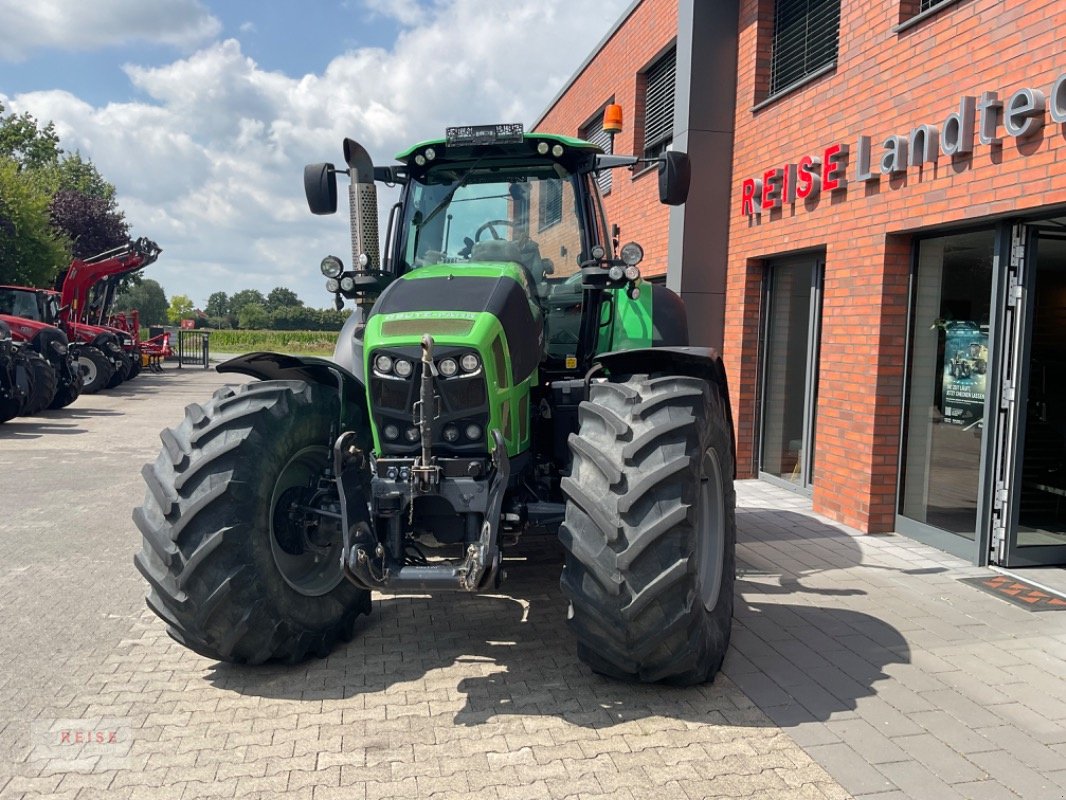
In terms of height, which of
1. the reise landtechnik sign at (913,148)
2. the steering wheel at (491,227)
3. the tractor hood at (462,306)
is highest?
the reise landtechnik sign at (913,148)

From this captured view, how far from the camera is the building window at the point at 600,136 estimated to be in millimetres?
14531

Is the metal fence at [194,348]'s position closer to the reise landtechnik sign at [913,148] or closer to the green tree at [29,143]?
the green tree at [29,143]

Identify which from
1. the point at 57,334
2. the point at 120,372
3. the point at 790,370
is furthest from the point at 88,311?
the point at 790,370

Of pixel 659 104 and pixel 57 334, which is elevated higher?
pixel 659 104

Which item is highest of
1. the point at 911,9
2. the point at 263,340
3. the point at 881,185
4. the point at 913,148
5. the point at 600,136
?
the point at 600,136

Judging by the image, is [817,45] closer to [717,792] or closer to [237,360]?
[237,360]

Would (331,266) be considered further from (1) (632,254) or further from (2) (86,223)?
(2) (86,223)

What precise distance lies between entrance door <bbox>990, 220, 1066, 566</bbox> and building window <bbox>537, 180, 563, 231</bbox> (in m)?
2.99

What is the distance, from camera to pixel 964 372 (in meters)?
6.30

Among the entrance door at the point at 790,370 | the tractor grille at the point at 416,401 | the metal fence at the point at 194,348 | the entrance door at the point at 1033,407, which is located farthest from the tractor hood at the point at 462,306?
the metal fence at the point at 194,348

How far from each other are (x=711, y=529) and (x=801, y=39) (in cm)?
605

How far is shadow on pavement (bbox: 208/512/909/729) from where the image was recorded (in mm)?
3688

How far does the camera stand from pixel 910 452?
6816mm

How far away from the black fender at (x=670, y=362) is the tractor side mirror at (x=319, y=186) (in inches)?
74.3
